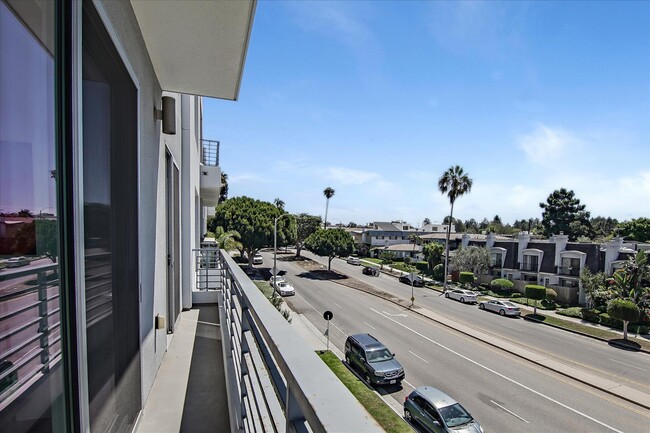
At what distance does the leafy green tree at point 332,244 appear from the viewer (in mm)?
37500

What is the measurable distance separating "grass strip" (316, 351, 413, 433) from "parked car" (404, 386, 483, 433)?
477 millimetres

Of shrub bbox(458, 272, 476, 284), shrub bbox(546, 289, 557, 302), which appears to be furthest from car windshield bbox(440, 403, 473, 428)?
shrub bbox(458, 272, 476, 284)

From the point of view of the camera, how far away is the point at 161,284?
3791mm

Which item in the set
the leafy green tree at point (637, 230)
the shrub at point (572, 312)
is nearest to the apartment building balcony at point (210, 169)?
the shrub at point (572, 312)

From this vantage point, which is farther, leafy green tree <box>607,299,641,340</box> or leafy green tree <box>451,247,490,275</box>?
leafy green tree <box>451,247,490,275</box>

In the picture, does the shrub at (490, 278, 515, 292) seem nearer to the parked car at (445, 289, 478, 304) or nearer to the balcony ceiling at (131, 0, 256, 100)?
the parked car at (445, 289, 478, 304)

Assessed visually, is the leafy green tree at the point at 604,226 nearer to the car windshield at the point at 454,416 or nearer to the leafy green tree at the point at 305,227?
the leafy green tree at the point at 305,227

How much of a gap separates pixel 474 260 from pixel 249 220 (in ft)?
71.4

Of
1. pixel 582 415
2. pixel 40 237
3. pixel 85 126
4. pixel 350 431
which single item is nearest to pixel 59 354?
pixel 40 237

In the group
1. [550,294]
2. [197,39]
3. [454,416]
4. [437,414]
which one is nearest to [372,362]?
[437,414]

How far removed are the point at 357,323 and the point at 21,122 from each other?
20.4 metres

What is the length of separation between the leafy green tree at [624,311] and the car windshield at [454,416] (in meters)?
14.5

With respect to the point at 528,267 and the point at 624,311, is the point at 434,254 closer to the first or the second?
the point at 528,267

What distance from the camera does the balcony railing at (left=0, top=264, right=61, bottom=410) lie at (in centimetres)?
97
